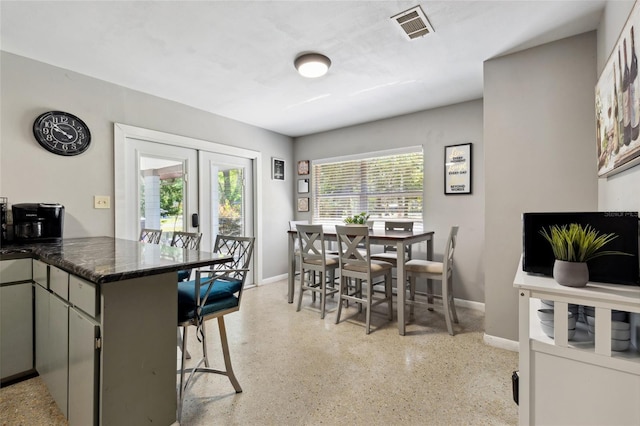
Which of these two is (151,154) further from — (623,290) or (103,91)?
(623,290)

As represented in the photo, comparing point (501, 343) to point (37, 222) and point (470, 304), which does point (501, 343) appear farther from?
point (37, 222)

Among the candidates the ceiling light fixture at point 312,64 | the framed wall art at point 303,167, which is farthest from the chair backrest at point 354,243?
the framed wall art at point 303,167

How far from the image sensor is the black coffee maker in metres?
2.21

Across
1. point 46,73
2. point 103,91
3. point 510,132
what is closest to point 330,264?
point 510,132

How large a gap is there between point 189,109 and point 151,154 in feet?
2.43

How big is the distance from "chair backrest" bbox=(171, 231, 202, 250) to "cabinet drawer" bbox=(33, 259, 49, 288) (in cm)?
83

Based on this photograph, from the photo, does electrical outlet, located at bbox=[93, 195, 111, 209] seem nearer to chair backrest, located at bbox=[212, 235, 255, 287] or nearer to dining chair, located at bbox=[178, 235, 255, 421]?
chair backrest, located at bbox=[212, 235, 255, 287]

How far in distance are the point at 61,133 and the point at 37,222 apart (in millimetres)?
871

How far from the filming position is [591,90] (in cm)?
211

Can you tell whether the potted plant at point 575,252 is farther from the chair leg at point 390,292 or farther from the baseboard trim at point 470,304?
the baseboard trim at point 470,304

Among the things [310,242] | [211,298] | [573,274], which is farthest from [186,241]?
[573,274]

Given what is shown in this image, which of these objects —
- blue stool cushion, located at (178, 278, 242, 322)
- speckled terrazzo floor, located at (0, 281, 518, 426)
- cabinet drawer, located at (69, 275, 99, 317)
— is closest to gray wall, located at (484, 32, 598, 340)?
speckled terrazzo floor, located at (0, 281, 518, 426)

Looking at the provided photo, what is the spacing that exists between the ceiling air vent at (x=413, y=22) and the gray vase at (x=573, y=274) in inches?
67.7

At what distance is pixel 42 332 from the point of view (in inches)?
73.4
